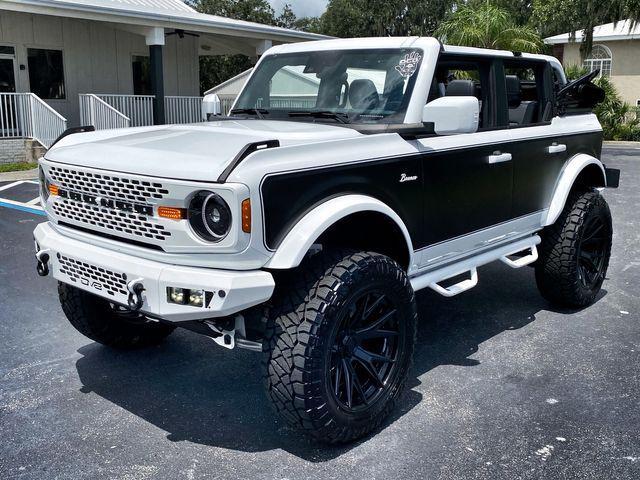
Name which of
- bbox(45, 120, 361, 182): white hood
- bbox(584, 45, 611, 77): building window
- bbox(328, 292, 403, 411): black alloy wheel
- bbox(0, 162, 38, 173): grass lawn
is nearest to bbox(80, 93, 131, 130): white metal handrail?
bbox(0, 162, 38, 173): grass lawn

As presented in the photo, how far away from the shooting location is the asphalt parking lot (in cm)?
323

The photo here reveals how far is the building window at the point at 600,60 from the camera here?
2859 centimetres

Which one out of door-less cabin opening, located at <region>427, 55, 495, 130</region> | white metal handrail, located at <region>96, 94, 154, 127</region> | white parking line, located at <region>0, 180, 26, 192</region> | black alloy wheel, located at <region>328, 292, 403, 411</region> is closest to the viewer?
black alloy wheel, located at <region>328, 292, 403, 411</region>

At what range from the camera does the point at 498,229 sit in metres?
4.74

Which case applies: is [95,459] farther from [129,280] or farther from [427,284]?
[427,284]

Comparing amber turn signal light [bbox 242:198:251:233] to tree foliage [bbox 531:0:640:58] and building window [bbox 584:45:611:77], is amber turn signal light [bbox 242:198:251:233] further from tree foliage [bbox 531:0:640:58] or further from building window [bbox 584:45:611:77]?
building window [bbox 584:45:611:77]

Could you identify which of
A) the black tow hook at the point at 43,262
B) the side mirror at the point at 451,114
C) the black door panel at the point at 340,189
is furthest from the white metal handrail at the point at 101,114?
the side mirror at the point at 451,114

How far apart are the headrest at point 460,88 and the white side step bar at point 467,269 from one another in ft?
3.56

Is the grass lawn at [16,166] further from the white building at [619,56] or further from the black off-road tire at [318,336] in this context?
the white building at [619,56]

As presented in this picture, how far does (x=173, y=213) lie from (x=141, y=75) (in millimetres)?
18304

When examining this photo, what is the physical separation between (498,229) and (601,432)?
1617 millimetres

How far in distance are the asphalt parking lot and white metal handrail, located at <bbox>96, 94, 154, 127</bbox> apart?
12269 mm

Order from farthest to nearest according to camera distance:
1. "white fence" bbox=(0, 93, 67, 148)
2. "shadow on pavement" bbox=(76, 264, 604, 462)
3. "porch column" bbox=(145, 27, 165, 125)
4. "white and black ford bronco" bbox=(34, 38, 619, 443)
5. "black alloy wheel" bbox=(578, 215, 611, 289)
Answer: "porch column" bbox=(145, 27, 165, 125) < "white fence" bbox=(0, 93, 67, 148) < "black alloy wheel" bbox=(578, 215, 611, 289) < "shadow on pavement" bbox=(76, 264, 604, 462) < "white and black ford bronco" bbox=(34, 38, 619, 443)

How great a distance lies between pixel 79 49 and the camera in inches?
720
